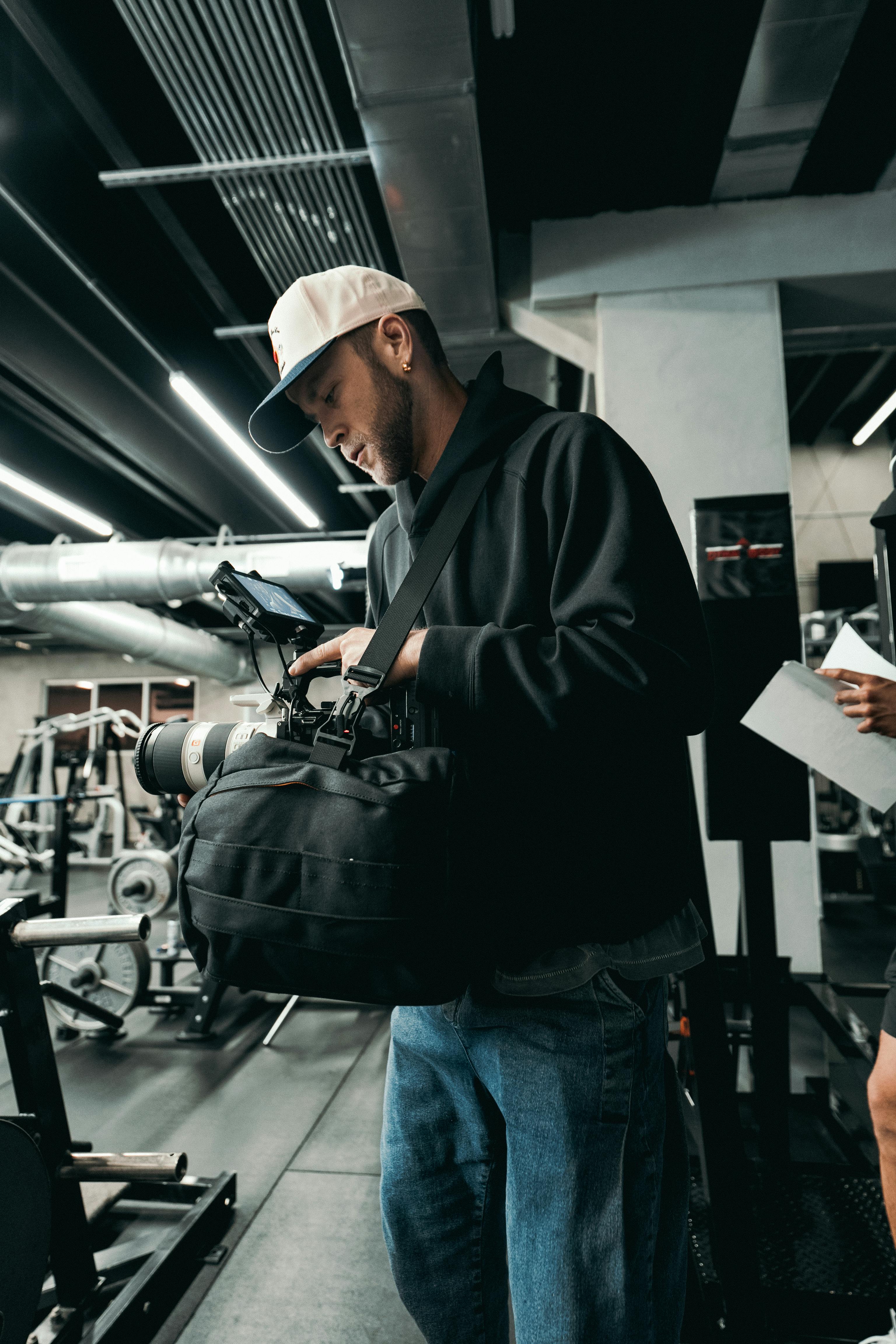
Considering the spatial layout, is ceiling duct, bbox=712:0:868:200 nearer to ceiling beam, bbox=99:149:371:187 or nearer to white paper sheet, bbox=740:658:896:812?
ceiling beam, bbox=99:149:371:187

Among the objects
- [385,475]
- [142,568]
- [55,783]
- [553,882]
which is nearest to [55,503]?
[142,568]

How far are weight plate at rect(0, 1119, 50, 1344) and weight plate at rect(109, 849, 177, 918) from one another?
9.70 ft

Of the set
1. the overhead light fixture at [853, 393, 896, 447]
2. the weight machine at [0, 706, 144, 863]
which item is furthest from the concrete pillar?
the weight machine at [0, 706, 144, 863]

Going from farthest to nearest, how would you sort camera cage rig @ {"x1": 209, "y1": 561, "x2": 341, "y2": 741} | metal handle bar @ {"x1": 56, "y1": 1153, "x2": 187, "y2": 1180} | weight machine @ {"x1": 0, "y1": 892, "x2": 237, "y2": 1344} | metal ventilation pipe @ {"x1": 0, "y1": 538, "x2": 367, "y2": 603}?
metal ventilation pipe @ {"x1": 0, "y1": 538, "x2": 367, "y2": 603}
metal handle bar @ {"x1": 56, "y1": 1153, "x2": 187, "y2": 1180}
weight machine @ {"x1": 0, "y1": 892, "x2": 237, "y2": 1344}
camera cage rig @ {"x1": 209, "y1": 561, "x2": 341, "y2": 741}

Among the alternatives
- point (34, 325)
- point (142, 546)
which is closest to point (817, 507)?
point (142, 546)

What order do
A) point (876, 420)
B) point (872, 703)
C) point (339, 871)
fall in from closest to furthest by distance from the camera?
point (339, 871) → point (872, 703) → point (876, 420)

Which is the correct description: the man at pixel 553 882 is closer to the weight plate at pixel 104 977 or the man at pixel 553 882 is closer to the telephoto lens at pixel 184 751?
the telephoto lens at pixel 184 751

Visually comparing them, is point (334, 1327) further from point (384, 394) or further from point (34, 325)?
point (34, 325)

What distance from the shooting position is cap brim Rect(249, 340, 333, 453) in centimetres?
92

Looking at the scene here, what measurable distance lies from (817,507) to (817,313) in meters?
4.58

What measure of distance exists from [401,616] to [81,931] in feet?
3.13

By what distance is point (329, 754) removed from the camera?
0.66 metres

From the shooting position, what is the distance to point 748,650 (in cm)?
164

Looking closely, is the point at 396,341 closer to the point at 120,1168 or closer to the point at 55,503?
the point at 120,1168
